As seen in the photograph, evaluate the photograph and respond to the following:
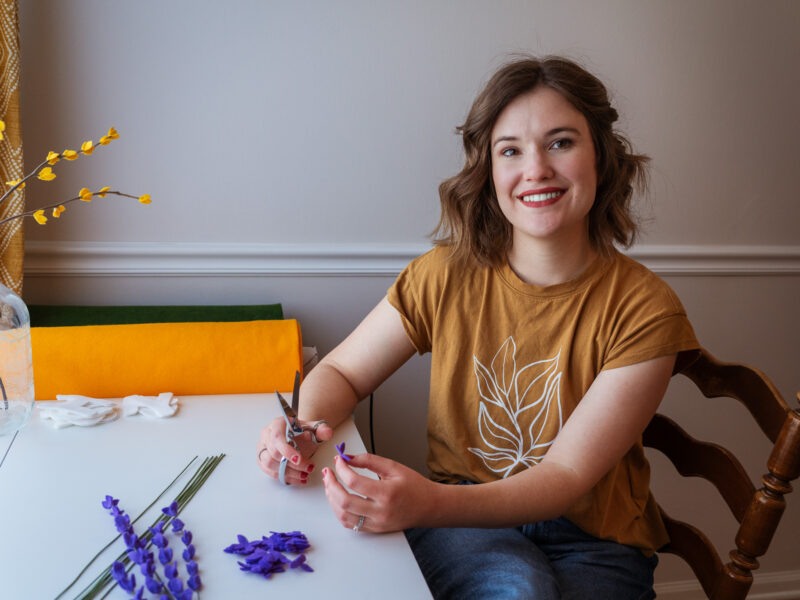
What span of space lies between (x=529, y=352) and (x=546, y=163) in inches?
13.5

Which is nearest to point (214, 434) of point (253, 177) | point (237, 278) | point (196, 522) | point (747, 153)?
point (196, 522)

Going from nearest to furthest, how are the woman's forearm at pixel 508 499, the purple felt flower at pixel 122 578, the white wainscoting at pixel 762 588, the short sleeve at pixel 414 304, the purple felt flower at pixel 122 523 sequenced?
the purple felt flower at pixel 122 578 < the purple felt flower at pixel 122 523 < the woman's forearm at pixel 508 499 < the short sleeve at pixel 414 304 < the white wainscoting at pixel 762 588

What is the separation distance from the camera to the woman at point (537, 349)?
1.05 m

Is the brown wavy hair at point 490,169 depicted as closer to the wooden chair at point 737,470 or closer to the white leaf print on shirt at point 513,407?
the white leaf print on shirt at point 513,407

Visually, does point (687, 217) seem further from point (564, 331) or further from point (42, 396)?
point (42, 396)

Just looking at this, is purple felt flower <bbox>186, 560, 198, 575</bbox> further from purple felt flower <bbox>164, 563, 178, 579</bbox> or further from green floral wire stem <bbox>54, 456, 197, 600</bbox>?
green floral wire stem <bbox>54, 456, 197, 600</bbox>

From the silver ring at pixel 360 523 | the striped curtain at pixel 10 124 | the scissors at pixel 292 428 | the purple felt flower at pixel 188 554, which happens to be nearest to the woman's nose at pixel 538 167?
the scissors at pixel 292 428

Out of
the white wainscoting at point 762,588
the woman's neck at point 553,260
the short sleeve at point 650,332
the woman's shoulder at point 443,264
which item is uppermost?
the woman's neck at point 553,260

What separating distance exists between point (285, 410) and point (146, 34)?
3.19 feet

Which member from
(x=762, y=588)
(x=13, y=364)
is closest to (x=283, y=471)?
(x=13, y=364)

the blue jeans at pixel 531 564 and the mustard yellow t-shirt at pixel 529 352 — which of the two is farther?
the mustard yellow t-shirt at pixel 529 352

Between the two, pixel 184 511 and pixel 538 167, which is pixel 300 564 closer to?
pixel 184 511

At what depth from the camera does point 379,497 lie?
822mm

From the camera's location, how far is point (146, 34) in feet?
4.84
